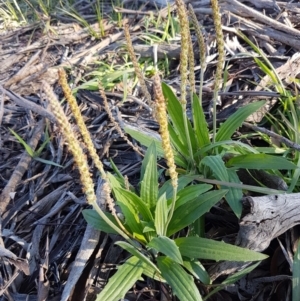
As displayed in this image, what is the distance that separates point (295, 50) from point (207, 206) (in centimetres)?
186

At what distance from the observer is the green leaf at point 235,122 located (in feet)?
7.80

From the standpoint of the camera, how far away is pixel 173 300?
77.2 inches

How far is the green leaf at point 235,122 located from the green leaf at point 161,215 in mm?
700

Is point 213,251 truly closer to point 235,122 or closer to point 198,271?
point 198,271

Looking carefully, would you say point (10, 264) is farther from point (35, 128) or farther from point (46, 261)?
point (35, 128)

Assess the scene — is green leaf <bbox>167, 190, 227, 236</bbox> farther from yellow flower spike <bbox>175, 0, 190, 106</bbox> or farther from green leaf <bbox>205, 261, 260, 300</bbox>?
yellow flower spike <bbox>175, 0, 190, 106</bbox>

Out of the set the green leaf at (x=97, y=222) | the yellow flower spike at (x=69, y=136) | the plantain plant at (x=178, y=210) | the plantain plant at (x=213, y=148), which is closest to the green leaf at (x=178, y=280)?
the plantain plant at (x=178, y=210)

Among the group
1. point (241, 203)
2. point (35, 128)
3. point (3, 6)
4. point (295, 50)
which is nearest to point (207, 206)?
point (241, 203)

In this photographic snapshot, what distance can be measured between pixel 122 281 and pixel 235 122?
1061 millimetres

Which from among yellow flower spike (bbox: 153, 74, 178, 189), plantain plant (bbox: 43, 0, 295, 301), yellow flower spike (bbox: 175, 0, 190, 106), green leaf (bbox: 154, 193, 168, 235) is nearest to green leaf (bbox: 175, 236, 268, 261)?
plantain plant (bbox: 43, 0, 295, 301)

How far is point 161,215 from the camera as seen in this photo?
1.87 m

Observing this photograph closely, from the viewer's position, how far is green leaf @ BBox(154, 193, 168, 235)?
1.83 meters

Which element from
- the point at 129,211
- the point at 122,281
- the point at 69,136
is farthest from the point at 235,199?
the point at 69,136

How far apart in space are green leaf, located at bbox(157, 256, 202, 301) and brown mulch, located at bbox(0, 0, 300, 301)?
0.15 m
